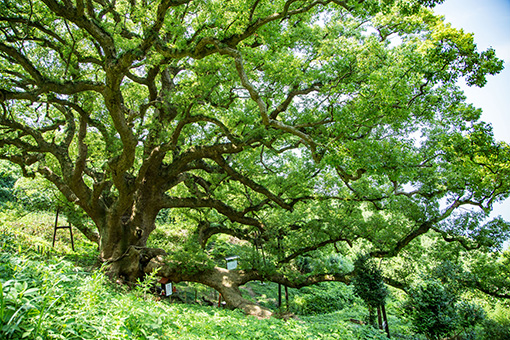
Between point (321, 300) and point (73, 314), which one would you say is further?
point (321, 300)

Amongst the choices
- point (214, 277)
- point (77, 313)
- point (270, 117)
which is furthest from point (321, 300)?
point (77, 313)

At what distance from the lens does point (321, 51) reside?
253 inches

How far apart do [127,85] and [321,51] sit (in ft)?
18.7

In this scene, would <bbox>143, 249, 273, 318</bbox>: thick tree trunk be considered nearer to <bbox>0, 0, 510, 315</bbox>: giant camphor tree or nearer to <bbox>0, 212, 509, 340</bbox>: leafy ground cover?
<bbox>0, 0, 510, 315</bbox>: giant camphor tree

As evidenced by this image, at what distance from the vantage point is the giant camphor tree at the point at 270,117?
4656 millimetres

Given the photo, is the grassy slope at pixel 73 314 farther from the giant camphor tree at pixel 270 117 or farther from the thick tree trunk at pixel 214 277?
the thick tree trunk at pixel 214 277

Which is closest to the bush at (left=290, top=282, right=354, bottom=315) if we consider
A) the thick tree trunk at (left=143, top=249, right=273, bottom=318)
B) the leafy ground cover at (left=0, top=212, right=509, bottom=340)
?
the thick tree trunk at (left=143, top=249, right=273, bottom=318)

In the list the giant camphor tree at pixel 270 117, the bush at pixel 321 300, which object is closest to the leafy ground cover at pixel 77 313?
the giant camphor tree at pixel 270 117

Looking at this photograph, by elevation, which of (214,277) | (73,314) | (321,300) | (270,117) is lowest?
(321,300)

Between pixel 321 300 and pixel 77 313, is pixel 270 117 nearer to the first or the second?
pixel 77 313

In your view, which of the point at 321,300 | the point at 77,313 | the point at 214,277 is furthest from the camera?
the point at 321,300

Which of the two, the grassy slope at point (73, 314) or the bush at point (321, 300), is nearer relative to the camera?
the grassy slope at point (73, 314)

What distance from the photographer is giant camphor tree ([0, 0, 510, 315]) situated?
4656 mm

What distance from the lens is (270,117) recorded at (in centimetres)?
626
